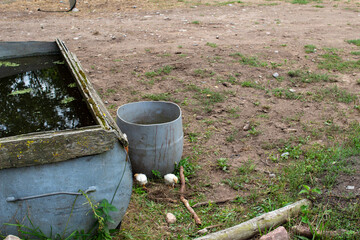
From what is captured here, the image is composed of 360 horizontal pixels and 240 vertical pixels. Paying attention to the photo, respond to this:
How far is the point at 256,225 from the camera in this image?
239cm

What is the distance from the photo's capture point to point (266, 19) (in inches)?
338

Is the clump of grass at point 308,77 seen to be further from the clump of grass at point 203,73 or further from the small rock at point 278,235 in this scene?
the small rock at point 278,235

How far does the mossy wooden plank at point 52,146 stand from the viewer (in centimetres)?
191

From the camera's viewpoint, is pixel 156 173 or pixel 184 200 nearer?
pixel 184 200

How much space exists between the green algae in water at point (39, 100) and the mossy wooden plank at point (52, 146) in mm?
405

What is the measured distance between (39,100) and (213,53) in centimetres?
369

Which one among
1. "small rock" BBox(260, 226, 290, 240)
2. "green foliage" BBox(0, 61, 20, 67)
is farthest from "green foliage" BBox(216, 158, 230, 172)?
"green foliage" BBox(0, 61, 20, 67)

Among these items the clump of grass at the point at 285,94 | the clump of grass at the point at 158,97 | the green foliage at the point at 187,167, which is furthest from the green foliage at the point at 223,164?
the clump of grass at the point at 285,94

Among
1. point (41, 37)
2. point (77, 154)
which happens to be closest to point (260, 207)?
point (77, 154)

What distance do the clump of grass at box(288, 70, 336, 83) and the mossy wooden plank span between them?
3796 mm

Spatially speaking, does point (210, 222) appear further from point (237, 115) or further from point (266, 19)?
point (266, 19)

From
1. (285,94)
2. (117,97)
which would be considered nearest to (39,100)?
(117,97)

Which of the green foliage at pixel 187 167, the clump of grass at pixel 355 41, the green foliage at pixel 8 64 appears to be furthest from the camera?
the clump of grass at pixel 355 41

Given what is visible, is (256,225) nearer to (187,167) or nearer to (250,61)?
(187,167)
